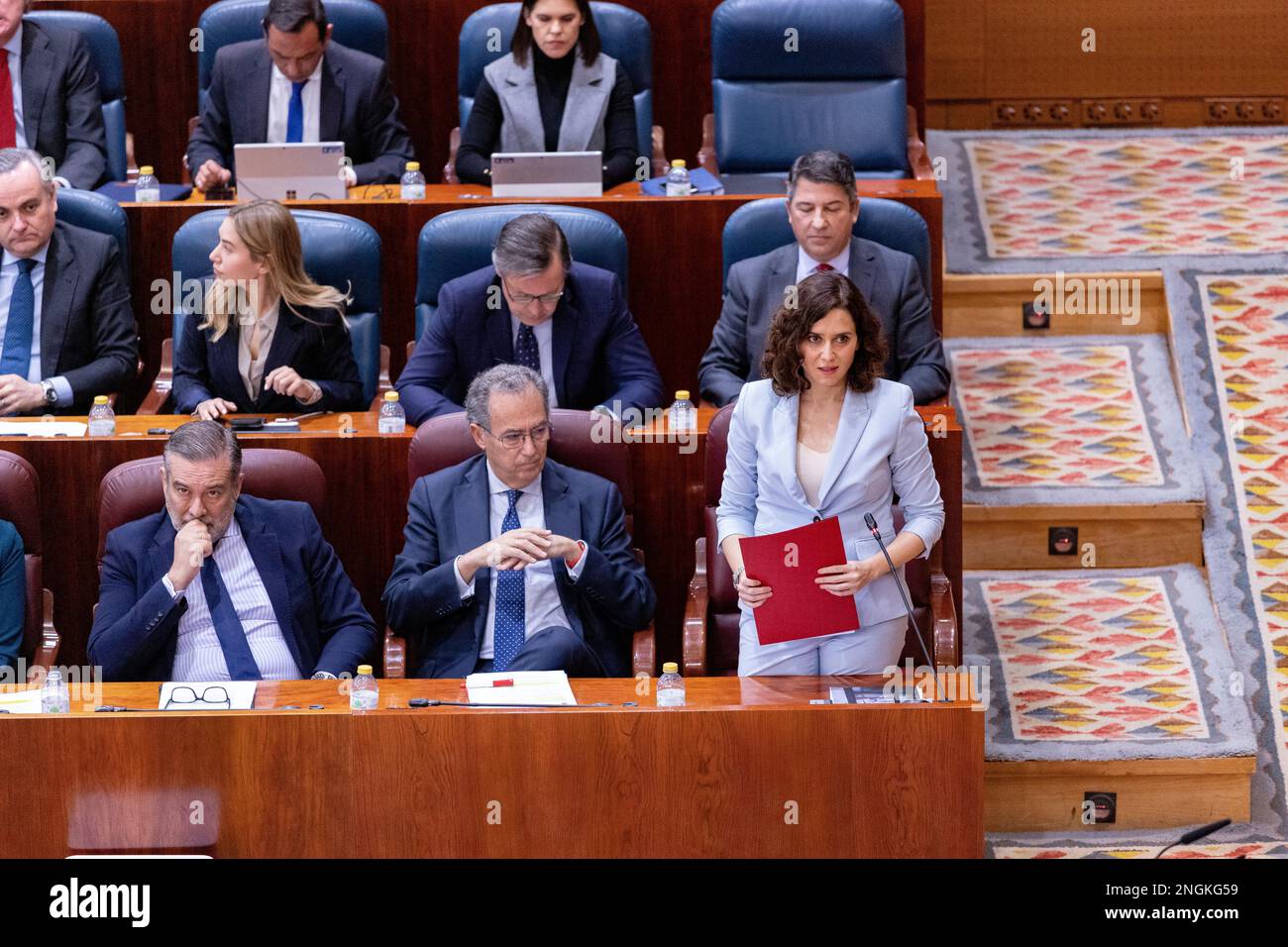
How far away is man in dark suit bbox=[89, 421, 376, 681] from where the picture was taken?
3.03 meters

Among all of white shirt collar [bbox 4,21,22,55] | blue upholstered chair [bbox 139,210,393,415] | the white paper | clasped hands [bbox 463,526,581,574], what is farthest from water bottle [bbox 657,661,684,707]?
white shirt collar [bbox 4,21,22,55]

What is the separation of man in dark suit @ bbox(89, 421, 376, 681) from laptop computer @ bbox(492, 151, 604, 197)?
120cm

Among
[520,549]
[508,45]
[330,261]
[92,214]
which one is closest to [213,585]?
[520,549]

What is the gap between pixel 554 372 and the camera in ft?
12.2

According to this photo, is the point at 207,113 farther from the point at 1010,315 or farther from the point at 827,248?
the point at 1010,315

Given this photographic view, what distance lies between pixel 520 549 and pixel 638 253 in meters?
1.31

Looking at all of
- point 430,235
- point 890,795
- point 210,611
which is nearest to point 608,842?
point 890,795

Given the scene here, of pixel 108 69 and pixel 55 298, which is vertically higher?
pixel 108 69

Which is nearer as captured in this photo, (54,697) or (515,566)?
(54,697)

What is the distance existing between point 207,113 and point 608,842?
2.49 m

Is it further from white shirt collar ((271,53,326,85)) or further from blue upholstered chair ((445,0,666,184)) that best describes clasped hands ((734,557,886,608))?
white shirt collar ((271,53,326,85))

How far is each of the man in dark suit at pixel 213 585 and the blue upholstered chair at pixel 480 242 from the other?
844 mm

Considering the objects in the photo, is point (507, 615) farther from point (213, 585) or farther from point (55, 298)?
point (55, 298)

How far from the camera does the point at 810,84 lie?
15.3 ft
